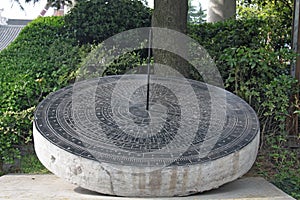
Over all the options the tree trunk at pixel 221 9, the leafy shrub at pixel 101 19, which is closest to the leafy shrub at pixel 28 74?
the leafy shrub at pixel 101 19

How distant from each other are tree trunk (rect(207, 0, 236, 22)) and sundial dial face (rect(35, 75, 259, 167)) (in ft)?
10.4

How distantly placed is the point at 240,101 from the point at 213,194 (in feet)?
2.92

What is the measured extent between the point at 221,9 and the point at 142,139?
415 centimetres

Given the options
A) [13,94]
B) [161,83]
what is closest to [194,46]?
[161,83]

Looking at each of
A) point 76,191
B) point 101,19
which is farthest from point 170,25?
point 76,191

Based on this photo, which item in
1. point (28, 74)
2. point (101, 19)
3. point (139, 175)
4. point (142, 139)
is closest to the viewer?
point (139, 175)

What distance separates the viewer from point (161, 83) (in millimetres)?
3449

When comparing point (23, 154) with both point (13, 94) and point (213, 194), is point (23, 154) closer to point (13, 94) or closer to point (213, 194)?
point (13, 94)

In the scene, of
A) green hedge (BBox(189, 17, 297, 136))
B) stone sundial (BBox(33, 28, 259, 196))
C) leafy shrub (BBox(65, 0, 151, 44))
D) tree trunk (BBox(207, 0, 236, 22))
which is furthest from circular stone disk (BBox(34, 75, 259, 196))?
tree trunk (BBox(207, 0, 236, 22))

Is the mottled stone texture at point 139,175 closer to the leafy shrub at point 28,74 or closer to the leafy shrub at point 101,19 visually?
the leafy shrub at point 28,74

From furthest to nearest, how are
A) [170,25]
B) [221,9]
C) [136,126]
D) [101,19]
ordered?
[221,9] < [101,19] < [170,25] < [136,126]

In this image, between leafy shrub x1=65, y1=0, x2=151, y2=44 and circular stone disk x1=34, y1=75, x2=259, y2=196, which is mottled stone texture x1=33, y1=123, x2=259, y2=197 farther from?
leafy shrub x1=65, y1=0, x2=151, y2=44

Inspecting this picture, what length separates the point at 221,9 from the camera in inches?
248

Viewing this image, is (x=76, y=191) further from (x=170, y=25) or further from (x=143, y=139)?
(x=170, y=25)
